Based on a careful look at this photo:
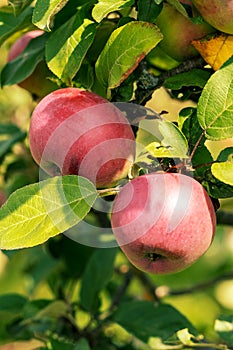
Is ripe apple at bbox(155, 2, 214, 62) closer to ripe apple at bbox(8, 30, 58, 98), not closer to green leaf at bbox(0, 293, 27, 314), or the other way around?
ripe apple at bbox(8, 30, 58, 98)

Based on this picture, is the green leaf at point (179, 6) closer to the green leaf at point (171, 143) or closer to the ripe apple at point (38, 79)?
the green leaf at point (171, 143)

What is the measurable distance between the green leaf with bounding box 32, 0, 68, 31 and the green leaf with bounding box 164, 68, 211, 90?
204mm

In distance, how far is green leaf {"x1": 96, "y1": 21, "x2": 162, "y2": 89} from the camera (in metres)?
0.96

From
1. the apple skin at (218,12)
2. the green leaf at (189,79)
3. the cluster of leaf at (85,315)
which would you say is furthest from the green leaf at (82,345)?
the apple skin at (218,12)

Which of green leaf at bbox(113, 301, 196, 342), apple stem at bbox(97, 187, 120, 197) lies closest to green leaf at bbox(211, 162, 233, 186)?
apple stem at bbox(97, 187, 120, 197)

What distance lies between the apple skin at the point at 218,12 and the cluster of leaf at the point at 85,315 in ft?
1.68

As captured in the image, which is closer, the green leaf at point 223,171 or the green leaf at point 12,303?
the green leaf at point 223,171

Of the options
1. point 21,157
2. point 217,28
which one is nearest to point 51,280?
point 21,157

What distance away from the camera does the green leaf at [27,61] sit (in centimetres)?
Answer: 119

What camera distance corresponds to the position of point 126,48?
973mm

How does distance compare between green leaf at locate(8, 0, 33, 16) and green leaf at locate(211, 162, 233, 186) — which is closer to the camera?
green leaf at locate(211, 162, 233, 186)

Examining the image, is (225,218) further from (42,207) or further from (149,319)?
(42,207)

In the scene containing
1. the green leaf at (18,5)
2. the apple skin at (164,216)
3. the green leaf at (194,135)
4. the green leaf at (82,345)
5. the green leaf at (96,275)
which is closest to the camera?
the apple skin at (164,216)

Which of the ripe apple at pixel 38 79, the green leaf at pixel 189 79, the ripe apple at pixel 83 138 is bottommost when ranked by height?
the ripe apple at pixel 38 79
